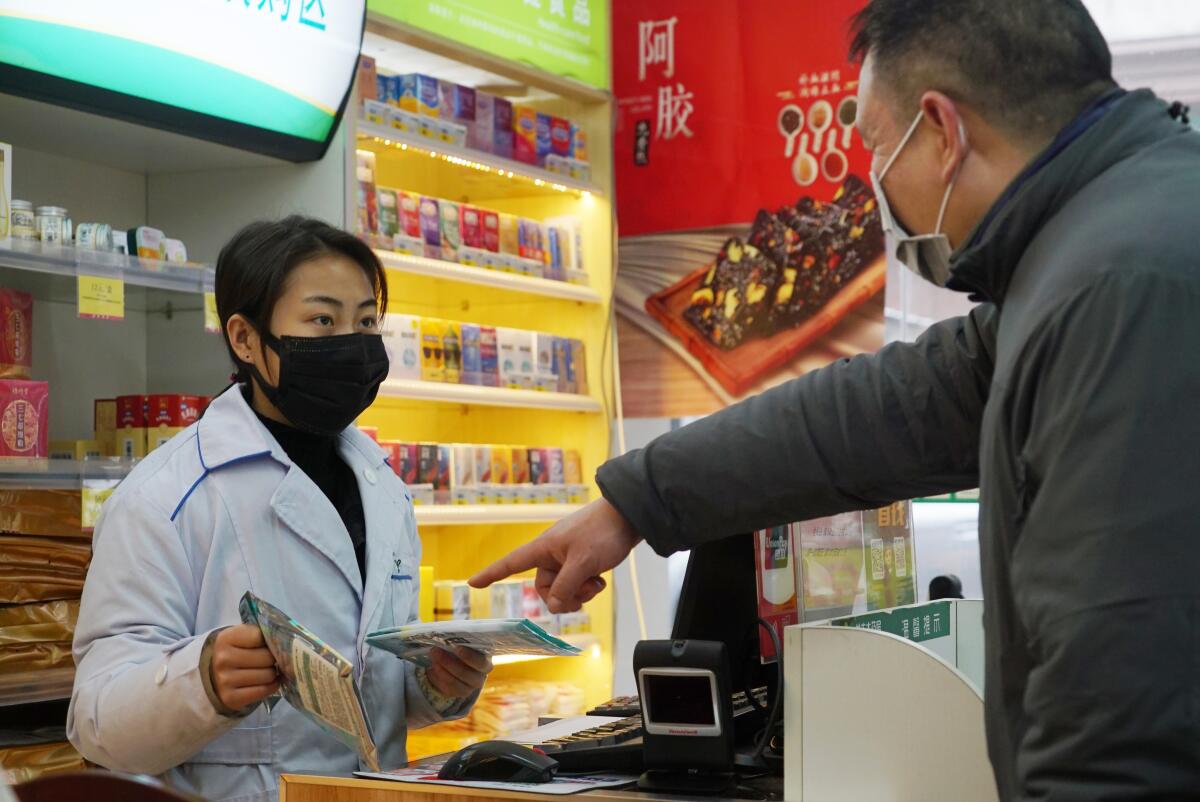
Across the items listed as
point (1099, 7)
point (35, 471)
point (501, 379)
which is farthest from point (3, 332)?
point (1099, 7)

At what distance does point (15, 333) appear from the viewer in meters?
3.26

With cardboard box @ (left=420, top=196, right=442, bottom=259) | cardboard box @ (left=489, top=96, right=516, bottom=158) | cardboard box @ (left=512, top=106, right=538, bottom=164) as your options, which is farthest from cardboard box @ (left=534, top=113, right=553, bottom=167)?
cardboard box @ (left=420, top=196, right=442, bottom=259)

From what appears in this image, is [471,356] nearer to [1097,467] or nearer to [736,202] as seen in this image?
[736,202]

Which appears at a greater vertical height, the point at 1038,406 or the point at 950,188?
the point at 950,188

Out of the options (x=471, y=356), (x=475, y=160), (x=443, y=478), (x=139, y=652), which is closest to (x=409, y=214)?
(x=475, y=160)

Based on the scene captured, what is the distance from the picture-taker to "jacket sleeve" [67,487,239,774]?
202 centimetres

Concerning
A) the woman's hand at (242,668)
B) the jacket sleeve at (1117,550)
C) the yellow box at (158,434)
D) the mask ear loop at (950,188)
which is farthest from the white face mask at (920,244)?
the yellow box at (158,434)

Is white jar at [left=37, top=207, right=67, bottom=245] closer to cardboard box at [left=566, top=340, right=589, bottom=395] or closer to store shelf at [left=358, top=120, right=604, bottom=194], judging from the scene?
store shelf at [left=358, top=120, right=604, bottom=194]

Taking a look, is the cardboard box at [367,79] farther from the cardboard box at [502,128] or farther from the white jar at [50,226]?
the white jar at [50,226]

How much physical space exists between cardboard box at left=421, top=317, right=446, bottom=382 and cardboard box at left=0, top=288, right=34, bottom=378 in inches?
76.1

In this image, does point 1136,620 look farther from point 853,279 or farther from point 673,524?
point 853,279

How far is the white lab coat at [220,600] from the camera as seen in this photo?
2.07m

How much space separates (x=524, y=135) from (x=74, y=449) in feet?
8.76

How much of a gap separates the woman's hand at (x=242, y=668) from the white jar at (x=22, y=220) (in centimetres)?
157
